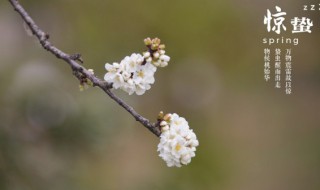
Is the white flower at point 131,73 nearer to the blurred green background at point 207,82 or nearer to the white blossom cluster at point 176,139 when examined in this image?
the white blossom cluster at point 176,139

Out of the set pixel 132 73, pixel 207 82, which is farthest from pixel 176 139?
pixel 207 82

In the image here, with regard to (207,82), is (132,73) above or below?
below

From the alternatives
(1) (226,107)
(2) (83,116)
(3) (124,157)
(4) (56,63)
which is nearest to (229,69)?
(1) (226,107)

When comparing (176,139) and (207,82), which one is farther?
(207,82)

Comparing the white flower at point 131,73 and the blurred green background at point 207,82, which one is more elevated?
the blurred green background at point 207,82

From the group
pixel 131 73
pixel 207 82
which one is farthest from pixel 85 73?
pixel 207 82

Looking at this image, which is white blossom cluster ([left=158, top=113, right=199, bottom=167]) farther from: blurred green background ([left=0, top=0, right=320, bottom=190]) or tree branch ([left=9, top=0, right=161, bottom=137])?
blurred green background ([left=0, top=0, right=320, bottom=190])

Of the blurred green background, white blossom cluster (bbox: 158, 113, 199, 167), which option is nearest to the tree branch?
white blossom cluster (bbox: 158, 113, 199, 167)

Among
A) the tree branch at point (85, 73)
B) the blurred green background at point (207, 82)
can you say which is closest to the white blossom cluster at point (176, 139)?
the tree branch at point (85, 73)

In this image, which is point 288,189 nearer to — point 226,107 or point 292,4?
point 226,107

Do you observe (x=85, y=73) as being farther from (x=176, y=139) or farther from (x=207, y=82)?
(x=207, y=82)
